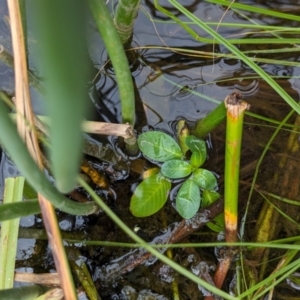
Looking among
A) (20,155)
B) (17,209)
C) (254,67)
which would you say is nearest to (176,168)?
(254,67)

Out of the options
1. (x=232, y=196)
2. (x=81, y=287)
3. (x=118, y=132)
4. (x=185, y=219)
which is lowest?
(x=81, y=287)

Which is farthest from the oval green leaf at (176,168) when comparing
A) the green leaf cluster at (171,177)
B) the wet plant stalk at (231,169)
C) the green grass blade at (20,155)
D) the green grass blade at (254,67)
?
the green grass blade at (20,155)

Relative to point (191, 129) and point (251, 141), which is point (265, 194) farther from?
point (191, 129)

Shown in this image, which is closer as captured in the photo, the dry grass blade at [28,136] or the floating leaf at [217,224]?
the dry grass blade at [28,136]

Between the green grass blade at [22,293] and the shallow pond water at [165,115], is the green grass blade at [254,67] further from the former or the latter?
the green grass blade at [22,293]

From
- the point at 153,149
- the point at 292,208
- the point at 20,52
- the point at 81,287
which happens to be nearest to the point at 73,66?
the point at 20,52

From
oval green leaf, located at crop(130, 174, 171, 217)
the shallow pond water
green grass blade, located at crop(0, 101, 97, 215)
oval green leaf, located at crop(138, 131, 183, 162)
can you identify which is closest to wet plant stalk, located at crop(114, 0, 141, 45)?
the shallow pond water
